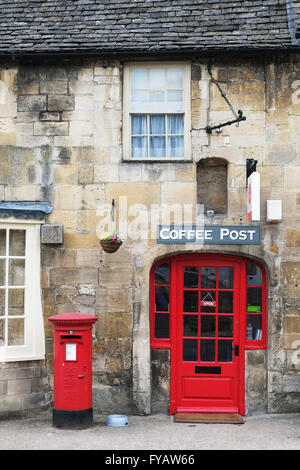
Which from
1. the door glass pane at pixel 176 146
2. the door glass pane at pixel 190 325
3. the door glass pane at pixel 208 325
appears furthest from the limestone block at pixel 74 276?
the door glass pane at pixel 176 146

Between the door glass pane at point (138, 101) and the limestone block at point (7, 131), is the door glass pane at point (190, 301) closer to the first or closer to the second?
the door glass pane at point (138, 101)

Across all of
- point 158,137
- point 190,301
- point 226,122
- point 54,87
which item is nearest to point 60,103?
point 54,87

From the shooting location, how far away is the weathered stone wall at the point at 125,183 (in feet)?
33.2

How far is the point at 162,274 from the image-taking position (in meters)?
10.5

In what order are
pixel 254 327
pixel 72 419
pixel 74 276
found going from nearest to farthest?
pixel 72 419, pixel 74 276, pixel 254 327

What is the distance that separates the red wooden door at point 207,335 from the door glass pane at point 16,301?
240 centimetres

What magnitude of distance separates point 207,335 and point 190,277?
94 centimetres

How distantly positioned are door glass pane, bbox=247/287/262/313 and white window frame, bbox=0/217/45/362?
3.22 meters

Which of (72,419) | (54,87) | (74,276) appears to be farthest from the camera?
(54,87)

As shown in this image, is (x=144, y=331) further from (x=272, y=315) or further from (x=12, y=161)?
(x=12, y=161)

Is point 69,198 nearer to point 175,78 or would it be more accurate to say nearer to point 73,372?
point 175,78

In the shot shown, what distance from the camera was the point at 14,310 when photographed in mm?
10227

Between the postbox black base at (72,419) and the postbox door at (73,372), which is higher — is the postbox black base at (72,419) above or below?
below

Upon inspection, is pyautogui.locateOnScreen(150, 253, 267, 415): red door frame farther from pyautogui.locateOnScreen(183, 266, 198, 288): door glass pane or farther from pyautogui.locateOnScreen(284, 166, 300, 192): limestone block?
pyautogui.locateOnScreen(284, 166, 300, 192): limestone block
